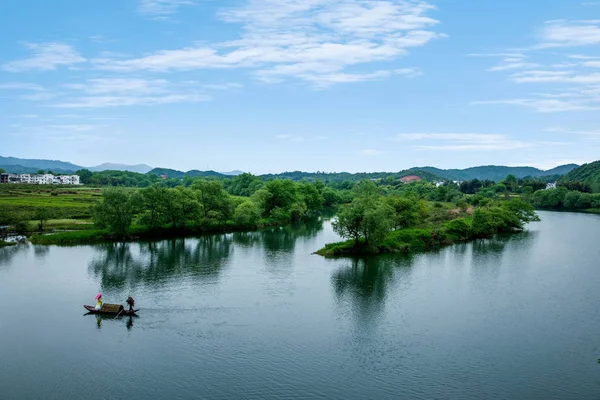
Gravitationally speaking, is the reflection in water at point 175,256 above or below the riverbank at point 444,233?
below

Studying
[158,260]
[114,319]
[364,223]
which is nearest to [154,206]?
[158,260]

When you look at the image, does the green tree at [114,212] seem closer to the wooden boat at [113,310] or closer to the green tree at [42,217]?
the green tree at [42,217]

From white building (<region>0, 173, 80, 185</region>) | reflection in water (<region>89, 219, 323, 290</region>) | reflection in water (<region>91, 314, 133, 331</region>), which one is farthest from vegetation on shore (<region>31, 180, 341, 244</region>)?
white building (<region>0, 173, 80, 185</region>)

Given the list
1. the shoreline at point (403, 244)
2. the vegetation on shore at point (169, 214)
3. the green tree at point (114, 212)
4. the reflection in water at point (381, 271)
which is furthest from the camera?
the vegetation on shore at point (169, 214)

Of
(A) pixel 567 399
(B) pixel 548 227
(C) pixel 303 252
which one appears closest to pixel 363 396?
(A) pixel 567 399

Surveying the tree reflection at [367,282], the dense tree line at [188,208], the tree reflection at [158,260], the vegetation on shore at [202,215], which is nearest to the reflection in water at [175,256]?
the tree reflection at [158,260]

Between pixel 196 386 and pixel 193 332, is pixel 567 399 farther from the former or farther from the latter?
pixel 193 332
